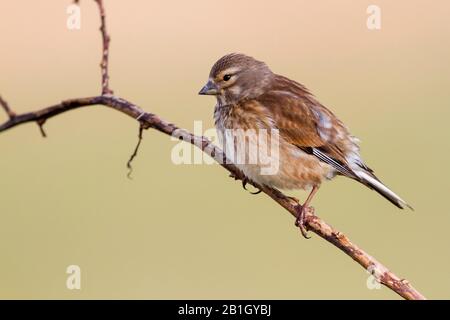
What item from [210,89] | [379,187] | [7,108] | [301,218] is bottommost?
[301,218]

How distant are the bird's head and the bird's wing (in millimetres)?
142

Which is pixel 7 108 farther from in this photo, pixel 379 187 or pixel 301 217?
pixel 379 187

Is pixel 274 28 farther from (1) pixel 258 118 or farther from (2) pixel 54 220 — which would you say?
(1) pixel 258 118

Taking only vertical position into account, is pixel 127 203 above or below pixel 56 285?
above

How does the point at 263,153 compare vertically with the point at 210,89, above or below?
below

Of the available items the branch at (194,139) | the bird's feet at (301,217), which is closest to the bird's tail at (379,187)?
the bird's feet at (301,217)

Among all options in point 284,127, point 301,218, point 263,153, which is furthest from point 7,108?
point 284,127

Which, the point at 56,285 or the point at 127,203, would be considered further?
the point at 127,203

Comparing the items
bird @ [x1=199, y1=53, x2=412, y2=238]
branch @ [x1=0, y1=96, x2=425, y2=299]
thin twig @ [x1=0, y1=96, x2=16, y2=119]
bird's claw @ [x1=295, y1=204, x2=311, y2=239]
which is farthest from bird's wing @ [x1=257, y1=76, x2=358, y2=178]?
thin twig @ [x1=0, y1=96, x2=16, y2=119]

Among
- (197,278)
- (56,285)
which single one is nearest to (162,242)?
(197,278)

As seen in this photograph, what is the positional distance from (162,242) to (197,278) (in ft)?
2.27

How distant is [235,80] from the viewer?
19.0 ft

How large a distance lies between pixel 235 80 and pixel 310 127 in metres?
0.67

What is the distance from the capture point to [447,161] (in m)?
10.6
